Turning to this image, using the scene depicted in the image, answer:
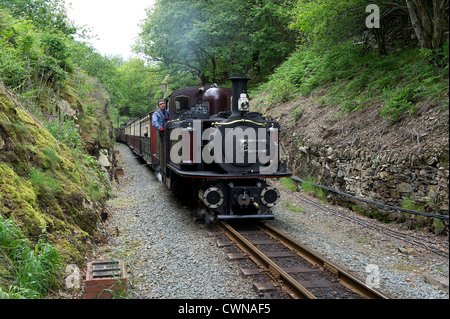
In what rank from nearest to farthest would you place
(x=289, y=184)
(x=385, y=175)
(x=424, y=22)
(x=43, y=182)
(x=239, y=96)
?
(x=43, y=182), (x=239, y=96), (x=385, y=175), (x=424, y=22), (x=289, y=184)

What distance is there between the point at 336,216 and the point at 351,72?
605cm

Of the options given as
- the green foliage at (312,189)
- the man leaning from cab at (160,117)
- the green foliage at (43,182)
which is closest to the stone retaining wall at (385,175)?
the green foliage at (312,189)

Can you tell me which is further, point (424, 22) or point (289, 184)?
point (289, 184)

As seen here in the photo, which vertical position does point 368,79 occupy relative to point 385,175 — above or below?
above

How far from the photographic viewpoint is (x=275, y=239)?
257 inches

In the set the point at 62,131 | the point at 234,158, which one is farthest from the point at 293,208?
the point at 62,131

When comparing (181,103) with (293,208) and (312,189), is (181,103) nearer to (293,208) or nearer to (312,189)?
(293,208)

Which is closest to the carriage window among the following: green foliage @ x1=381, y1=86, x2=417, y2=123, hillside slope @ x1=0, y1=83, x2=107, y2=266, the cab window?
the cab window

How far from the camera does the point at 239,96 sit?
739cm

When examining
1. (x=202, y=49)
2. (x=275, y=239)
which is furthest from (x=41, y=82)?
(x=202, y=49)

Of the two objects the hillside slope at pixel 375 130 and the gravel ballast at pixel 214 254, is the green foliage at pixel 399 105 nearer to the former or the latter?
the hillside slope at pixel 375 130

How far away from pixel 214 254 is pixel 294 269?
4.74 ft

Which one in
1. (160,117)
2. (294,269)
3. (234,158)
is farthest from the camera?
(160,117)
